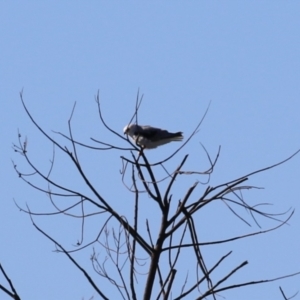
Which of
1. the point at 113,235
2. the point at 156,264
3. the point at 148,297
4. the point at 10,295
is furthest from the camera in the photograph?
the point at 113,235

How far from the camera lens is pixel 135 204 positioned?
9.25 ft

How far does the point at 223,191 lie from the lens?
9.63 ft

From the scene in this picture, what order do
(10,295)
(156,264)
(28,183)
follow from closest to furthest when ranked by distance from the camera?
(10,295) < (156,264) < (28,183)

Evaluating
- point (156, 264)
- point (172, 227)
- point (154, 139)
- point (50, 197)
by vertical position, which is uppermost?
point (154, 139)

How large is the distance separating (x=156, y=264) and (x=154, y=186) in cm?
37

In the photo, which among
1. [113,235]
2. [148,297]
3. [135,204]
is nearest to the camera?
[148,297]

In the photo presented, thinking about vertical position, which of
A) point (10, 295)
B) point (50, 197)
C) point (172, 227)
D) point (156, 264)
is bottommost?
point (10, 295)

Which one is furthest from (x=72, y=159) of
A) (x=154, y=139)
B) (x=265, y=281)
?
(x=154, y=139)

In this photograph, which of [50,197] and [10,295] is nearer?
[10,295]

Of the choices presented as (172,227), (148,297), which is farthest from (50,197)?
(148,297)

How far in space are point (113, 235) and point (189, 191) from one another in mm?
876

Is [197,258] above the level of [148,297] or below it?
above

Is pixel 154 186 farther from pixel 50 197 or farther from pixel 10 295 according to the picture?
pixel 10 295

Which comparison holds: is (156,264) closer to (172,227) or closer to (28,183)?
(172,227)
